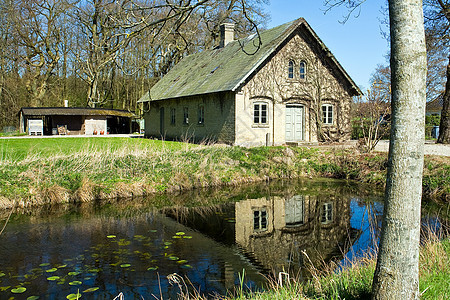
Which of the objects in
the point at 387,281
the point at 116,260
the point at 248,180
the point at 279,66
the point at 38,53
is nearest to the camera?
the point at 387,281

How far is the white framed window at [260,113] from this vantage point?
21016 millimetres

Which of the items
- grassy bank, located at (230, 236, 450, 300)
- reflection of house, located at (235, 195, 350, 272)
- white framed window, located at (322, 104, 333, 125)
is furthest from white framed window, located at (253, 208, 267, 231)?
white framed window, located at (322, 104, 333, 125)

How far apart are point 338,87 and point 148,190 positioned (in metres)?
14.1

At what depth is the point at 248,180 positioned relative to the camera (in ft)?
51.2

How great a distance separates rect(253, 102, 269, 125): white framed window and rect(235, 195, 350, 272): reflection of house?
8.46 meters

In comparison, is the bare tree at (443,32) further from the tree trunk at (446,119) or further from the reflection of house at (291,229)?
the reflection of house at (291,229)

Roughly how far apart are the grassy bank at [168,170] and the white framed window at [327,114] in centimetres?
552

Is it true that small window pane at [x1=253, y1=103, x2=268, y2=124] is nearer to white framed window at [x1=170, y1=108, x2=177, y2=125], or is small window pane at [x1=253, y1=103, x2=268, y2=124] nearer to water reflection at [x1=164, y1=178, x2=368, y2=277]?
water reflection at [x1=164, y1=178, x2=368, y2=277]

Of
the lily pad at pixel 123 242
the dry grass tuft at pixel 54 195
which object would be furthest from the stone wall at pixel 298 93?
the lily pad at pixel 123 242

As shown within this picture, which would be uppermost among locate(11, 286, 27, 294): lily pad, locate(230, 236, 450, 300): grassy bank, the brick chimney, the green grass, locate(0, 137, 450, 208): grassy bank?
the brick chimney

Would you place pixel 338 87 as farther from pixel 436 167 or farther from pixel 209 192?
pixel 209 192

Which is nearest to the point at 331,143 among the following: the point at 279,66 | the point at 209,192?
the point at 279,66

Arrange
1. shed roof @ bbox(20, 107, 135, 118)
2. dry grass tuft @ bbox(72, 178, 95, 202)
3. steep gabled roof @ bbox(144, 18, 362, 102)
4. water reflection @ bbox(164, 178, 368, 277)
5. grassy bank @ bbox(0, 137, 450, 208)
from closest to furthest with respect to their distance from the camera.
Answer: water reflection @ bbox(164, 178, 368, 277) → grassy bank @ bbox(0, 137, 450, 208) → dry grass tuft @ bbox(72, 178, 95, 202) → steep gabled roof @ bbox(144, 18, 362, 102) → shed roof @ bbox(20, 107, 135, 118)

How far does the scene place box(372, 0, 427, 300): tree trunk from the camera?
11.1ft
